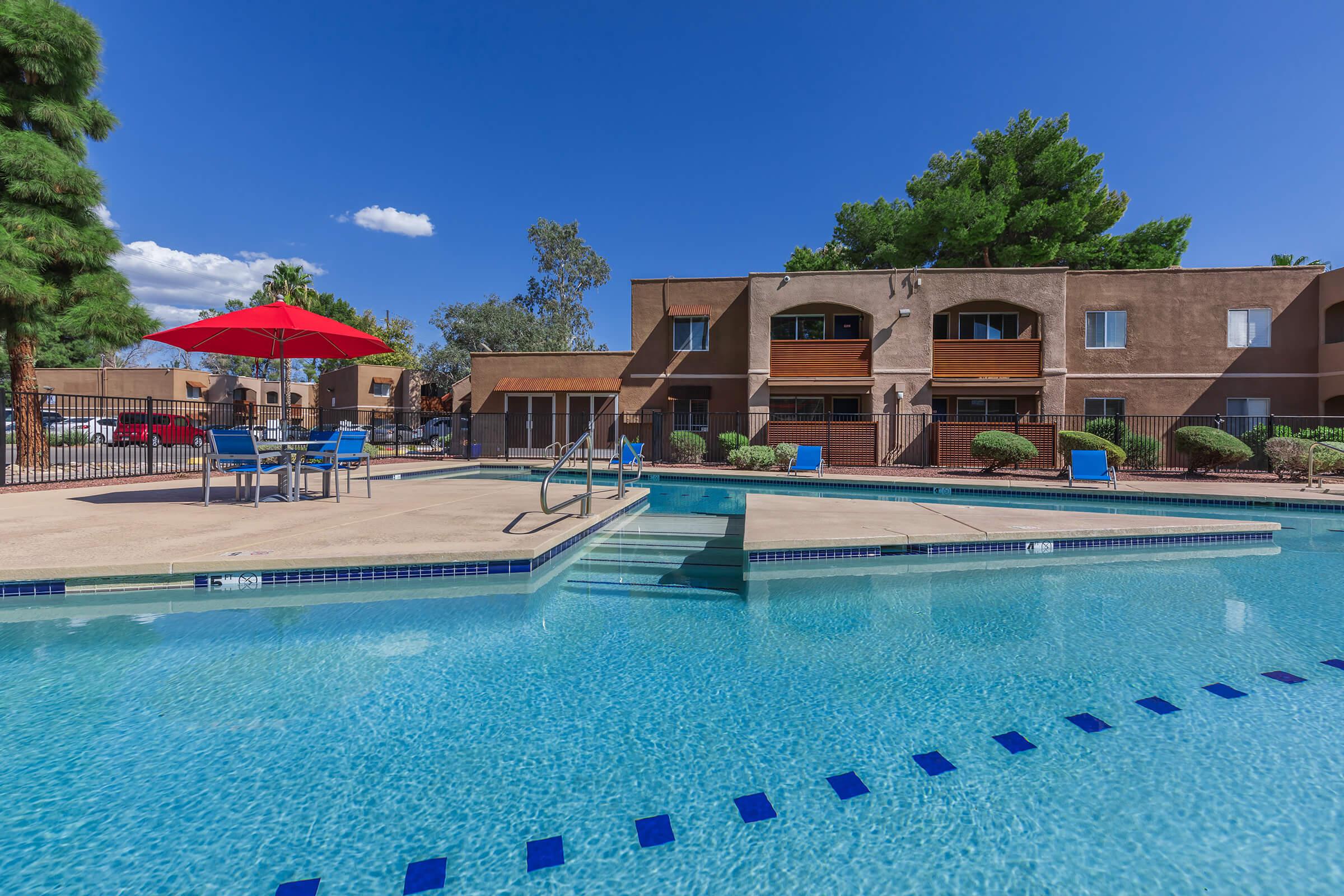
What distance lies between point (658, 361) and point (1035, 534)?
1578 centimetres

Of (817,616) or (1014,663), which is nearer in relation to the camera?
(1014,663)

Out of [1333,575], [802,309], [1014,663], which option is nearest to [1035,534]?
[1333,575]

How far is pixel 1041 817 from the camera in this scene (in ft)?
7.14

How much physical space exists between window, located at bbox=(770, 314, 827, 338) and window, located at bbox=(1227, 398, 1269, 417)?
42.8 ft

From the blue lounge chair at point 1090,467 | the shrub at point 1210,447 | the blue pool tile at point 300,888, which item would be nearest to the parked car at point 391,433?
the blue lounge chair at point 1090,467

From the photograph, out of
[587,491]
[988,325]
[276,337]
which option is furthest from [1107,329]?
[276,337]

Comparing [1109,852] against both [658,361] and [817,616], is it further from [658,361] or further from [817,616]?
[658,361]

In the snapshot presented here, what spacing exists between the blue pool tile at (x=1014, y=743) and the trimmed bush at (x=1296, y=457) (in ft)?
53.6

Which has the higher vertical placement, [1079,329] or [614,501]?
[1079,329]

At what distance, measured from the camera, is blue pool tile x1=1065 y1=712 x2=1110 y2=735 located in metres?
2.82

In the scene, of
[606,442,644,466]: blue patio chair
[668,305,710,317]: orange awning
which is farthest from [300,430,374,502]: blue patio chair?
[668,305,710,317]: orange awning

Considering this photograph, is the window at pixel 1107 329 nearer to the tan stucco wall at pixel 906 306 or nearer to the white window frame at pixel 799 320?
the tan stucco wall at pixel 906 306

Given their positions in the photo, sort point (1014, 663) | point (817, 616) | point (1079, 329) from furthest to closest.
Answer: point (1079, 329) < point (817, 616) < point (1014, 663)

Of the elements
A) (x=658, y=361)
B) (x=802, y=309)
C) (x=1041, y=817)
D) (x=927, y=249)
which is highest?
(x=927, y=249)
